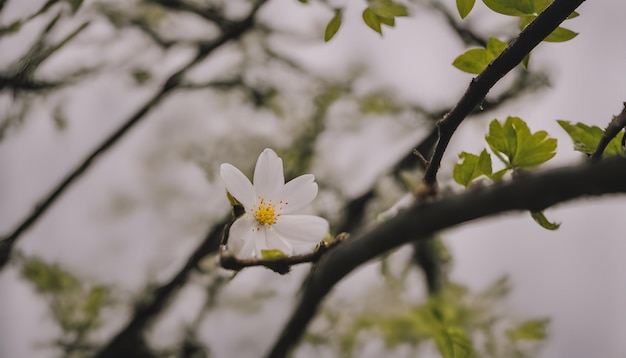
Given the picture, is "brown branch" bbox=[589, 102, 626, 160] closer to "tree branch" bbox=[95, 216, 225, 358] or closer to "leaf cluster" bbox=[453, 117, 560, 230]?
"leaf cluster" bbox=[453, 117, 560, 230]

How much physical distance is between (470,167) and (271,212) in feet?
0.67

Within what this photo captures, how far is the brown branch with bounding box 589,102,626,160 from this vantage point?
337 millimetres

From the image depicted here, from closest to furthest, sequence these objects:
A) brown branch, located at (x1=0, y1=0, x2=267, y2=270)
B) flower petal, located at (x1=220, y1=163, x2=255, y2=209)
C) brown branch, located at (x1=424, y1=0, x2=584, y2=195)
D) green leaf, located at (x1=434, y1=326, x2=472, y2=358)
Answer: brown branch, located at (x1=424, y1=0, x2=584, y2=195) < flower petal, located at (x1=220, y1=163, x2=255, y2=209) < green leaf, located at (x1=434, y1=326, x2=472, y2=358) < brown branch, located at (x1=0, y1=0, x2=267, y2=270)

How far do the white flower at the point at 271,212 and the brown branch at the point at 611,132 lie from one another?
8.7 inches

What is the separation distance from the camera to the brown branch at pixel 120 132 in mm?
1113

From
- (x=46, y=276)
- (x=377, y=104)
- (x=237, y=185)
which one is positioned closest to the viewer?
(x=237, y=185)

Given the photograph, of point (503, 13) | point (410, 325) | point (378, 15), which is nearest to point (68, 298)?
point (410, 325)

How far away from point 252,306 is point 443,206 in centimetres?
166

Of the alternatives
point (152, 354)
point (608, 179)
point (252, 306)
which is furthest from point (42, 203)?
point (608, 179)

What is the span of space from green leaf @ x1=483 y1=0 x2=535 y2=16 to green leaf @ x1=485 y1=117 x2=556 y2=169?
0.09 metres

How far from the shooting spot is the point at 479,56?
1.49ft

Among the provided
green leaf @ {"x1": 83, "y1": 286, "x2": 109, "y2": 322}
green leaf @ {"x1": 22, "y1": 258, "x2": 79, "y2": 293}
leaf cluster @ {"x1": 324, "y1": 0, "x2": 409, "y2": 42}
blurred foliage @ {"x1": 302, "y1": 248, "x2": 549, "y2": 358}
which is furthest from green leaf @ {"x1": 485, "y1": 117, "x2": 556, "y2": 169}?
green leaf @ {"x1": 22, "y1": 258, "x2": 79, "y2": 293}

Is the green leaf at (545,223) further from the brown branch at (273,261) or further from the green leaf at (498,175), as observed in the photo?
the brown branch at (273,261)

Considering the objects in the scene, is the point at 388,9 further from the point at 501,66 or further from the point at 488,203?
the point at 488,203
